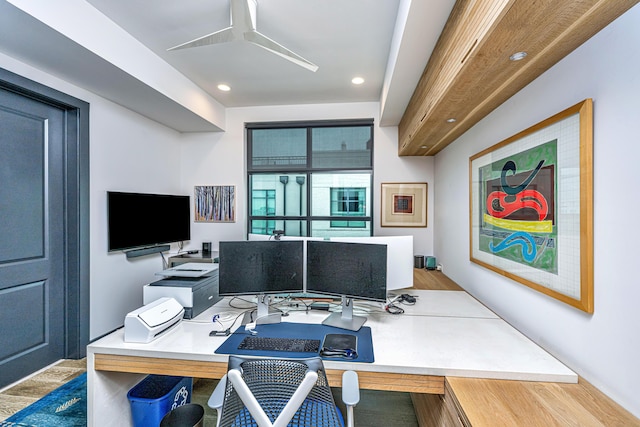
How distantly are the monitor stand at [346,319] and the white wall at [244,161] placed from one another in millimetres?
2251

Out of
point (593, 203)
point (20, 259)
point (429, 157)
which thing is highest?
point (429, 157)

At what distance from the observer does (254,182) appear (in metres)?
4.18

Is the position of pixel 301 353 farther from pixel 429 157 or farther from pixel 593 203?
pixel 429 157

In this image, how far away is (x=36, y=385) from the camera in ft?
7.39

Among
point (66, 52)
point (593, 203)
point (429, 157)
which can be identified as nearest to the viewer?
point (593, 203)

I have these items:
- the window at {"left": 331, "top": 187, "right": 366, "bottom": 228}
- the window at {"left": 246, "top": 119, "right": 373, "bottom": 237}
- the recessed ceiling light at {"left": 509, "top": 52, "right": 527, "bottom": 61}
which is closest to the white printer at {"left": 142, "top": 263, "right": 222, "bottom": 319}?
the recessed ceiling light at {"left": 509, "top": 52, "right": 527, "bottom": 61}

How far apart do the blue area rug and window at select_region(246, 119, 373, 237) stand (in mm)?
2450

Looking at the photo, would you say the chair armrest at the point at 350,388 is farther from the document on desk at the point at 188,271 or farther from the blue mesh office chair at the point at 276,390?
the document on desk at the point at 188,271

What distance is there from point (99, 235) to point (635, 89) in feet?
12.2

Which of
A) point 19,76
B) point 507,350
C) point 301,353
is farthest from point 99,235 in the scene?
point 507,350

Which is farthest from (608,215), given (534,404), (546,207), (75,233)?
(75,233)

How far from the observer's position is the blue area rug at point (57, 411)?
1.87m

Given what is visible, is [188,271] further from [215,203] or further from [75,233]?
[215,203]

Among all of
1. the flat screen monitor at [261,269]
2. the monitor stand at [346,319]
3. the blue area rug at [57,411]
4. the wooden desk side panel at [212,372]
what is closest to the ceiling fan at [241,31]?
the flat screen monitor at [261,269]
